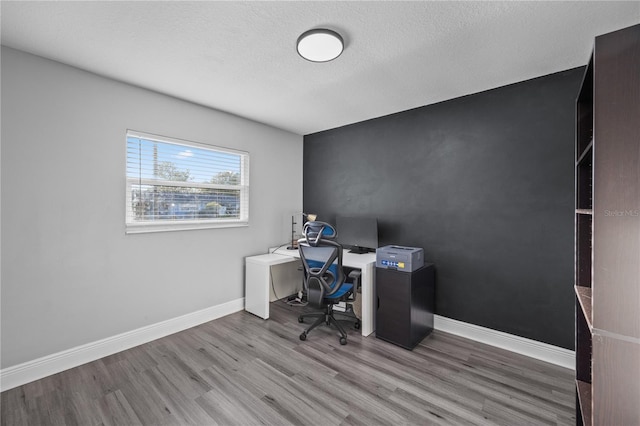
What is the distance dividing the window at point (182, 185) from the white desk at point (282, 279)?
64cm

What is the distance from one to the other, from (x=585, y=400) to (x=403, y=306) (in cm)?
135

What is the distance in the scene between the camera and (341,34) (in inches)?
74.0

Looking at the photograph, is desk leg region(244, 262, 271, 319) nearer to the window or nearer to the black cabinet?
the window

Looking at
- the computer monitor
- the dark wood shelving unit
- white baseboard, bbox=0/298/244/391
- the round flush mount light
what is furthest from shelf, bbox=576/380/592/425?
white baseboard, bbox=0/298/244/391

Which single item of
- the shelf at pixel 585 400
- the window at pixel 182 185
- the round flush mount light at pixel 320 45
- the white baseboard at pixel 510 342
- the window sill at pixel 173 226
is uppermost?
the round flush mount light at pixel 320 45

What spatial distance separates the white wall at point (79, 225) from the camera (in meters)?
2.07

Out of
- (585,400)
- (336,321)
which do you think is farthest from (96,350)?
(585,400)

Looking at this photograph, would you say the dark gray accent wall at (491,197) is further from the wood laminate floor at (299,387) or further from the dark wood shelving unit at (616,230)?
the dark wood shelving unit at (616,230)

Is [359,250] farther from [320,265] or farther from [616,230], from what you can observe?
[616,230]

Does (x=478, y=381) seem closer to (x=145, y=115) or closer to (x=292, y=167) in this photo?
(x=292, y=167)

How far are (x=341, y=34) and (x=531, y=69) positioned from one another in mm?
1703

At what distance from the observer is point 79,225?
7.75ft

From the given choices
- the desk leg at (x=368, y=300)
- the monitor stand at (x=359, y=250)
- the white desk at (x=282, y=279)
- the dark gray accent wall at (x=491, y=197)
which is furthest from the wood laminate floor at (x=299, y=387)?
the monitor stand at (x=359, y=250)

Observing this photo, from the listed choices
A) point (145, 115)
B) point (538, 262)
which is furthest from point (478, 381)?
point (145, 115)
